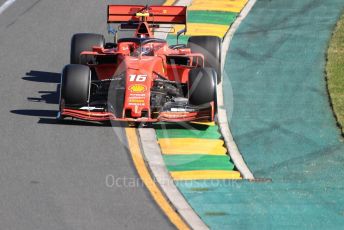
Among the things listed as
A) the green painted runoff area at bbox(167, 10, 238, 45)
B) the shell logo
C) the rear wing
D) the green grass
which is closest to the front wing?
the shell logo

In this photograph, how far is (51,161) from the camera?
15328mm

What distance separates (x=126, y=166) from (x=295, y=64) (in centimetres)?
657

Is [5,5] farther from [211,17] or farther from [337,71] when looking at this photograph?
[337,71]

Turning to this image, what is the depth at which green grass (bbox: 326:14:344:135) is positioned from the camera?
60.6 ft

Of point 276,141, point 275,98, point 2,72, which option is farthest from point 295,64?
point 2,72

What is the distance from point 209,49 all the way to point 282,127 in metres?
2.31

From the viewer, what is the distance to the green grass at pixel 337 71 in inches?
728

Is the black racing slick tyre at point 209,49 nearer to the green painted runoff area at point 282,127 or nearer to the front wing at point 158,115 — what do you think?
the green painted runoff area at point 282,127

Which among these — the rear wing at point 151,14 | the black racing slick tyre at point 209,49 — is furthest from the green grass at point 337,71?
the rear wing at point 151,14

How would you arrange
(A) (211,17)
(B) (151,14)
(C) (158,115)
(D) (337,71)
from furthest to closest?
1. (A) (211,17)
2. (D) (337,71)
3. (B) (151,14)
4. (C) (158,115)

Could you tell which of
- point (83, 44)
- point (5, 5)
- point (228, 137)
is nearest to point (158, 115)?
point (228, 137)

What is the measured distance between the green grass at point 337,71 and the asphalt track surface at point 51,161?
415cm

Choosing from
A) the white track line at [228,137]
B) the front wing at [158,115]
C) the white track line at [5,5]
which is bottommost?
the white track line at [228,137]

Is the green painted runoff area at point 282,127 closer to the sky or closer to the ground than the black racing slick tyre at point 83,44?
closer to the ground
